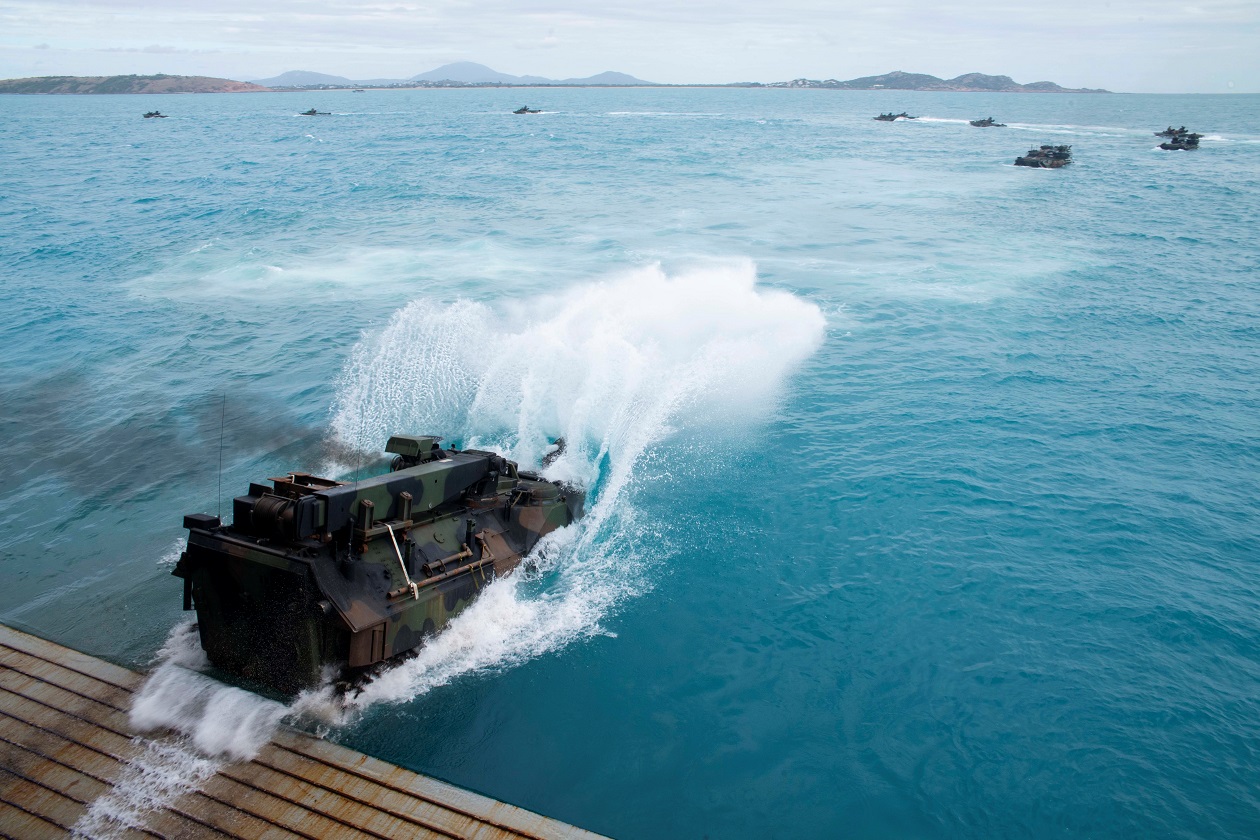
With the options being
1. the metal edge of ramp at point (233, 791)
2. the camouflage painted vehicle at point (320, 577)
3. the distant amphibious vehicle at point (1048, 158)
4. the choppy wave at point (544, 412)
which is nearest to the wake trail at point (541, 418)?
the choppy wave at point (544, 412)

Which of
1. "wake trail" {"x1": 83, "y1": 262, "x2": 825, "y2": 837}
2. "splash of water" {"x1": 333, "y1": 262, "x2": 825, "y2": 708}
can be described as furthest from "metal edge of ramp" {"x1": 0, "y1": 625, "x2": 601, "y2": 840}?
"splash of water" {"x1": 333, "y1": 262, "x2": 825, "y2": 708}

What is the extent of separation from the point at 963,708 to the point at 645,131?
118 m

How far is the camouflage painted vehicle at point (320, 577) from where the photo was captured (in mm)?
11102

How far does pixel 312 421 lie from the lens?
21938 millimetres

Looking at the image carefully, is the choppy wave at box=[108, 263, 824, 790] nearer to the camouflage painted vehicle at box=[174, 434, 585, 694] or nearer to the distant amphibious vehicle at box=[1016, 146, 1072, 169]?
the camouflage painted vehicle at box=[174, 434, 585, 694]

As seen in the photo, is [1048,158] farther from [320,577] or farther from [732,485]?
[320,577]

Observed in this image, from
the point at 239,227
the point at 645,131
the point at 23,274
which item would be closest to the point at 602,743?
the point at 23,274

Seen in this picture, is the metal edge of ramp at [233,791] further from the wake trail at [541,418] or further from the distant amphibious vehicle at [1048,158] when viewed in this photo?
the distant amphibious vehicle at [1048,158]

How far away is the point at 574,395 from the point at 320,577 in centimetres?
1133

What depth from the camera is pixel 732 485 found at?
62.6 ft

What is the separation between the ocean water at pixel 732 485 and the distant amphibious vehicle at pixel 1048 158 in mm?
30548

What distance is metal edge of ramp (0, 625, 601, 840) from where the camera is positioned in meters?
9.23

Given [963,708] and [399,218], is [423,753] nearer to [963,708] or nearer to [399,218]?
[963,708]

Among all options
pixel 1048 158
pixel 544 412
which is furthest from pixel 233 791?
pixel 1048 158
